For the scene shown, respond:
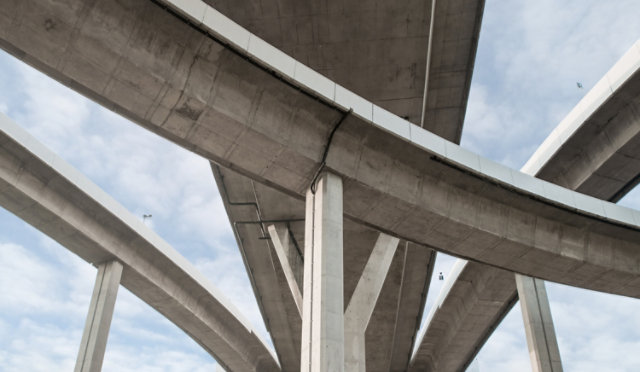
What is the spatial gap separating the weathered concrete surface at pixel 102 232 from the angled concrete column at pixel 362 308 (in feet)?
32.1

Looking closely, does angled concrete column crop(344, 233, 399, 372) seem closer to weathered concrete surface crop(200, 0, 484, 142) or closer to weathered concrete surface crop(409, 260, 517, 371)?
weathered concrete surface crop(200, 0, 484, 142)

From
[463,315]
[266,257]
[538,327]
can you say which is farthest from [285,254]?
[463,315]

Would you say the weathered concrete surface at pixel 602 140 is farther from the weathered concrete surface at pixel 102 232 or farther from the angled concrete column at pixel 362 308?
the weathered concrete surface at pixel 102 232

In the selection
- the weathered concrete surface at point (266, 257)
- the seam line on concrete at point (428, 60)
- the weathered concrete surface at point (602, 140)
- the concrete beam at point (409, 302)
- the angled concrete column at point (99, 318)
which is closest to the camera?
the seam line on concrete at point (428, 60)

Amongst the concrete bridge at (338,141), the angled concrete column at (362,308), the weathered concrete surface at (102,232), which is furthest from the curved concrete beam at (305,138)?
the weathered concrete surface at (102,232)

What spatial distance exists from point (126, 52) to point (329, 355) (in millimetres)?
6813

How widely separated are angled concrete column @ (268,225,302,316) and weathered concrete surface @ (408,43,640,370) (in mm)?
8960

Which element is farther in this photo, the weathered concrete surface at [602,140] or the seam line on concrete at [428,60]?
the weathered concrete surface at [602,140]

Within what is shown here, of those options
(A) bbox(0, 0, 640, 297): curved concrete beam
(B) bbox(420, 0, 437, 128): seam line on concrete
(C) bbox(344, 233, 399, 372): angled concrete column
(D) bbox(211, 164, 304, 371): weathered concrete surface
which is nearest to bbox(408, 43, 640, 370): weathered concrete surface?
(A) bbox(0, 0, 640, 297): curved concrete beam

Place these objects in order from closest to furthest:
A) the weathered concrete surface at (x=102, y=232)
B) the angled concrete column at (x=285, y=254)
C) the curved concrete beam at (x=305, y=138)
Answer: the curved concrete beam at (x=305, y=138) < the weathered concrete surface at (x=102, y=232) < the angled concrete column at (x=285, y=254)

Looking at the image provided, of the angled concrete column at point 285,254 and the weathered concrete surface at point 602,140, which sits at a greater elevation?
the weathered concrete surface at point 602,140

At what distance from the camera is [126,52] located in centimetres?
1016

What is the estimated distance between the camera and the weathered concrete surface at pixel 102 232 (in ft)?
57.8

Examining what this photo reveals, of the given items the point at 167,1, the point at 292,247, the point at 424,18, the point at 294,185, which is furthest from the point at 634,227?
the point at 167,1
